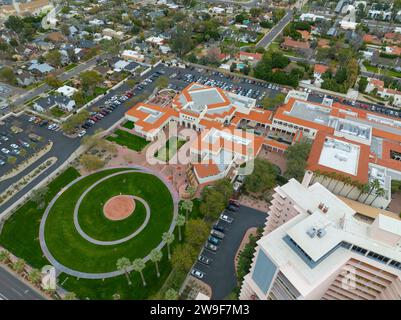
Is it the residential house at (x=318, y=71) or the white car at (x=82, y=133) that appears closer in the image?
the white car at (x=82, y=133)

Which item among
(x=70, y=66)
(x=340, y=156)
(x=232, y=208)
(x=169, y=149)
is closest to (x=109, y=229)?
(x=232, y=208)

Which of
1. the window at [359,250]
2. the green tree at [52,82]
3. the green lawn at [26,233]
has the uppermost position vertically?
the window at [359,250]

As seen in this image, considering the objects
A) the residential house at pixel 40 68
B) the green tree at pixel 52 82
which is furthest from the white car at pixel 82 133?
the residential house at pixel 40 68

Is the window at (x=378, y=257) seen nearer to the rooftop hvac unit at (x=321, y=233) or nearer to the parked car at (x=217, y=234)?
the rooftop hvac unit at (x=321, y=233)

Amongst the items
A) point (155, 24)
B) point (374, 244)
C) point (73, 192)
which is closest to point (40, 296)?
point (73, 192)

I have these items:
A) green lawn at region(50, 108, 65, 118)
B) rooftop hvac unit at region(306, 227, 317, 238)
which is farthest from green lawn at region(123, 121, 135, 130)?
rooftop hvac unit at region(306, 227, 317, 238)

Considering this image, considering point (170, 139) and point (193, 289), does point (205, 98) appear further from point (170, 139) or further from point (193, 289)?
point (193, 289)

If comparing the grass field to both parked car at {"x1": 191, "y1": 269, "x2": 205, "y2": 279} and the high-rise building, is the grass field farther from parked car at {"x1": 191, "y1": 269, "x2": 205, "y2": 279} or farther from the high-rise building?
the high-rise building
